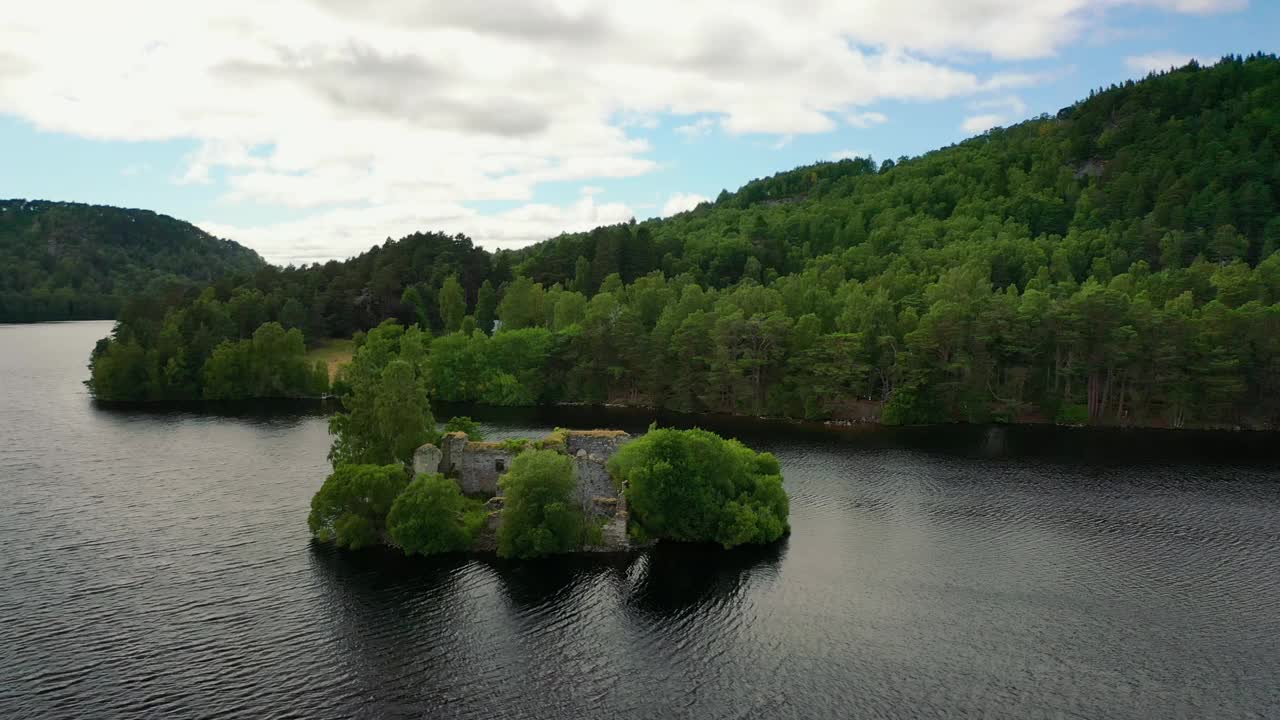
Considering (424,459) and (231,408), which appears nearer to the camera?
(424,459)

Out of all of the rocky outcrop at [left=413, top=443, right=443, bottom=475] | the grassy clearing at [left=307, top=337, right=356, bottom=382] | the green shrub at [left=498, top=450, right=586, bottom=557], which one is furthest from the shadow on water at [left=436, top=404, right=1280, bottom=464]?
the rocky outcrop at [left=413, top=443, right=443, bottom=475]

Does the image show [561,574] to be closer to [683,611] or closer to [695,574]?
[695,574]

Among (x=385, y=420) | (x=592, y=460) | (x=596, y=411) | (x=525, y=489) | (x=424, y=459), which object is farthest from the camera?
(x=596, y=411)

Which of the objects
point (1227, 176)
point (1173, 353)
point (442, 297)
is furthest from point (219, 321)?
point (1227, 176)

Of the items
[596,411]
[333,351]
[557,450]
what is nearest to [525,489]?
[557,450]

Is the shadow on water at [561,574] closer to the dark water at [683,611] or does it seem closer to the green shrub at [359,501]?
the dark water at [683,611]

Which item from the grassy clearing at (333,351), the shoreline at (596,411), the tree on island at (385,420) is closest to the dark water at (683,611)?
the tree on island at (385,420)

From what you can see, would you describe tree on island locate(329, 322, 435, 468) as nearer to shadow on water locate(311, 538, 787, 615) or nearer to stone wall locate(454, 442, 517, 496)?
stone wall locate(454, 442, 517, 496)
